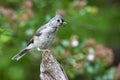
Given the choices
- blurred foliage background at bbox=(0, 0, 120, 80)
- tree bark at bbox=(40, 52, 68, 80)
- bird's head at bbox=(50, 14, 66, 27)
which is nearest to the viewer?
tree bark at bbox=(40, 52, 68, 80)

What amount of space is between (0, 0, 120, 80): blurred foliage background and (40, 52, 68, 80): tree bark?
2209mm

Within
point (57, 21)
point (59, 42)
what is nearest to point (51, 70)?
point (57, 21)

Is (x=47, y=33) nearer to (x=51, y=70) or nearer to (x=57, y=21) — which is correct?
(x=57, y=21)

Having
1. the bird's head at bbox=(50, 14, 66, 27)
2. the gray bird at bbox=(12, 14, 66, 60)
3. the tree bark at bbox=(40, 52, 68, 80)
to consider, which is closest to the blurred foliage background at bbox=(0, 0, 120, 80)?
the gray bird at bbox=(12, 14, 66, 60)

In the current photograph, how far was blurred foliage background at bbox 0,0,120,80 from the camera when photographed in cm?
706

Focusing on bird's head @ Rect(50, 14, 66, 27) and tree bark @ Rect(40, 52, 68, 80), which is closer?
tree bark @ Rect(40, 52, 68, 80)

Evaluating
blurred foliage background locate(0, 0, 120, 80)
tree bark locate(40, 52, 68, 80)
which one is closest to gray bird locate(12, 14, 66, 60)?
tree bark locate(40, 52, 68, 80)

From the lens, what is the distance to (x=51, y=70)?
4.54 meters

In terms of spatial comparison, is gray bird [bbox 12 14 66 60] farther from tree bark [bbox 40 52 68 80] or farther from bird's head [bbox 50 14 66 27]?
tree bark [bbox 40 52 68 80]

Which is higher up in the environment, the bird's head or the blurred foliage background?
the blurred foliage background

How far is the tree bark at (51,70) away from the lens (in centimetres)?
450

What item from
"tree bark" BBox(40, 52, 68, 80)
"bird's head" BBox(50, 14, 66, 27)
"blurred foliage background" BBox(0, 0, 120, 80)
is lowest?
"tree bark" BBox(40, 52, 68, 80)

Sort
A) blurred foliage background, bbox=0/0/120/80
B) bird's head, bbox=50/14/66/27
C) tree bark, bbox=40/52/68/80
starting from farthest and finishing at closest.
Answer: blurred foliage background, bbox=0/0/120/80, bird's head, bbox=50/14/66/27, tree bark, bbox=40/52/68/80

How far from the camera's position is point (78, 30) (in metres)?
7.73
